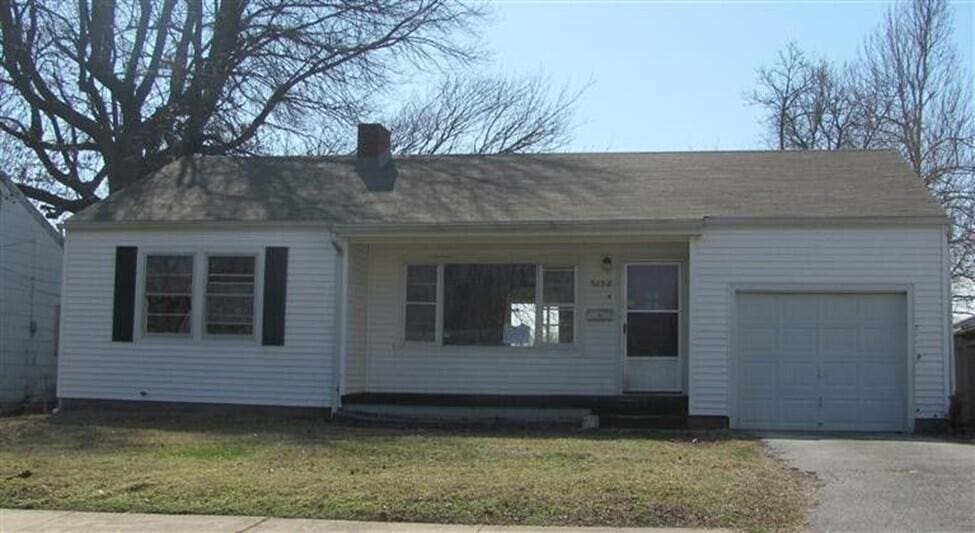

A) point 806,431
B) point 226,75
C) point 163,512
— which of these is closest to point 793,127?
point 226,75

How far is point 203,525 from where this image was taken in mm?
7895

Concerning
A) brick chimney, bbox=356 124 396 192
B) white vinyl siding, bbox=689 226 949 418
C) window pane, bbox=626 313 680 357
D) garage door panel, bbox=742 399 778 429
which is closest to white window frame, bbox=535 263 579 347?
window pane, bbox=626 313 680 357

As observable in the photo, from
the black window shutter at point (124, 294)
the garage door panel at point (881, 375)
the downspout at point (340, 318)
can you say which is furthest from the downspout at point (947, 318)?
the black window shutter at point (124, 294)

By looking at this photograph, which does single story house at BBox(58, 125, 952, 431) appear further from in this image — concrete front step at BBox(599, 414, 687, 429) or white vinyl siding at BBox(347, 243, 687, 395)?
concrete front step at BBox(599, 414, 687, 429)

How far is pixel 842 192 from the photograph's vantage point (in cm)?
1608

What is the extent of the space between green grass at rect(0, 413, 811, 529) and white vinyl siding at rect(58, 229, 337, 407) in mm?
2556

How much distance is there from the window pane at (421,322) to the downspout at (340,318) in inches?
57.8

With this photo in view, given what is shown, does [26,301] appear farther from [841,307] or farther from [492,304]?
[841,307]

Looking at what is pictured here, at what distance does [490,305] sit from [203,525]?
31.8 ft

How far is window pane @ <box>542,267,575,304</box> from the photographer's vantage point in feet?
55.6

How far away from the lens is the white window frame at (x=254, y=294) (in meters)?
16.6

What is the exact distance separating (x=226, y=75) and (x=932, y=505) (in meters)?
23.2

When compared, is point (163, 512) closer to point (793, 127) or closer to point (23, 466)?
point (23, 466)

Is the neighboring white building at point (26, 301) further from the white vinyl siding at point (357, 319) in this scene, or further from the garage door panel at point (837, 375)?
the garage door panel at point (837, 375)
